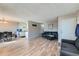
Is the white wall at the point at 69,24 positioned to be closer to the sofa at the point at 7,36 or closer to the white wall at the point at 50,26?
the white wall at the point at 50,26

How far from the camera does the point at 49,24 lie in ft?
11.0

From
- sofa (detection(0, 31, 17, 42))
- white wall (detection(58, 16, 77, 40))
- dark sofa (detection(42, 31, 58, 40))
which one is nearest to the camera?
white wall (detection(58, 16, 77, 40))

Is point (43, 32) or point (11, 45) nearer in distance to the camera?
point (43, 32)

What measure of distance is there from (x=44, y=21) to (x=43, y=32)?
1.40 feet

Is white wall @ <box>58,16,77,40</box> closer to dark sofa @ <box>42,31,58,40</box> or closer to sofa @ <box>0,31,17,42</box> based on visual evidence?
dark sofa @ <box>42,31,58,40</box>

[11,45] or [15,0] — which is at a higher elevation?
[15,0]

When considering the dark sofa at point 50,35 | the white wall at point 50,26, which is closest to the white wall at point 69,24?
the white wall at point 50,26

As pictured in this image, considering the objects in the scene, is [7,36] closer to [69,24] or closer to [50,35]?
[50,35]

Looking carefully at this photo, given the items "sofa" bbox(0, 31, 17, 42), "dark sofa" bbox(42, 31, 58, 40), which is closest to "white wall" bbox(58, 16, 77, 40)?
"dark sofa" bbox(42, 31, 58, 40)

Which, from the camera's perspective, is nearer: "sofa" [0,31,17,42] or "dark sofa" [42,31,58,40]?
"sofa" [0,31,17,42]

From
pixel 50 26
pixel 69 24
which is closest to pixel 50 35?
pixel 50 26

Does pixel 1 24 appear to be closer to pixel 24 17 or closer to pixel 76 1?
pixel 24 17

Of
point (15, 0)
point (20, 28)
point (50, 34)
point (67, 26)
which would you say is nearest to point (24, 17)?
point (20, 28)

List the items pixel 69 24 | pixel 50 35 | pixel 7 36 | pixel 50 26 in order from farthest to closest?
1. pixel 7 36
2. pixel 50 35
3. pixel 50 26
4. pixel 69 24
